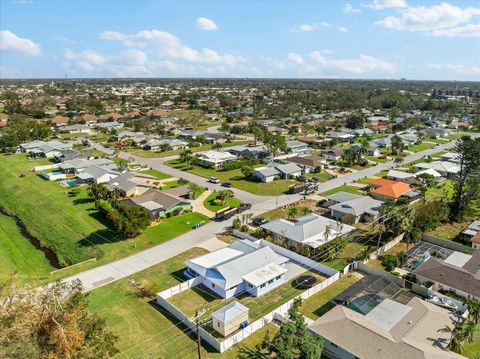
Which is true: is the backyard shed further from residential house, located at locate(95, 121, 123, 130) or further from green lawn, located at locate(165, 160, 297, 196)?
residential house, located at locate(95, 121, 123, 130)

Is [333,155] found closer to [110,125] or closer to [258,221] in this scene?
[258,221]

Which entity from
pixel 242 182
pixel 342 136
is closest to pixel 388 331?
pixel 242 182

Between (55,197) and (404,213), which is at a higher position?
(404,213)

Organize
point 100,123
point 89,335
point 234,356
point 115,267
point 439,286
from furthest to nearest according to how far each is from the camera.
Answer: point 100,123 < point 115,267 < point 439,286 < point 234,356 < point 89,335

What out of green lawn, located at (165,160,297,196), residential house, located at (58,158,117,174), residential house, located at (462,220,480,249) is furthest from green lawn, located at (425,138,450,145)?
residential house, located at (58,158,117,174)

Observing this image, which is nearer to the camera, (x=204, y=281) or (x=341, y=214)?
(x=204, y=281)

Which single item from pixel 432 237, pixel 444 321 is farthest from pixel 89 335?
pixel 432 237

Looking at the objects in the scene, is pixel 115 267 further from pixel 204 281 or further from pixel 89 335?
pixel 89 335

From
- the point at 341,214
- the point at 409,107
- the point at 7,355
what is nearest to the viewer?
the point at 7,355
